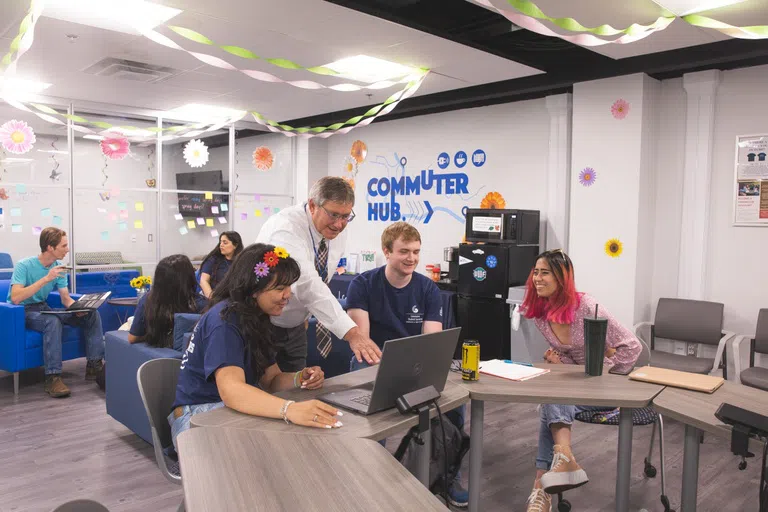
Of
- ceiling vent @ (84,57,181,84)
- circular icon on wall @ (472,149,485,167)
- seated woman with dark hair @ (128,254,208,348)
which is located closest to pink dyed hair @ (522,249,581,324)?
seated woman with dark hair @ (128,254,208,348)

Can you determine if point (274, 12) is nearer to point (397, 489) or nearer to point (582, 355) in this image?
point (582, 355)

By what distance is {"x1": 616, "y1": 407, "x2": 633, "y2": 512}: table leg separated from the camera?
256cm

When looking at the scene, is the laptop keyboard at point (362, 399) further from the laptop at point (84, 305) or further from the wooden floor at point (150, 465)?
the laptop at point (84, 305)

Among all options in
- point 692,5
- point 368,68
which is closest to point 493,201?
point 368,68

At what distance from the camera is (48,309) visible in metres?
5.19

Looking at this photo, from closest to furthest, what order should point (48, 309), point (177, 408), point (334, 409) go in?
point (334, 409)
point (177, 408)
point (48, 309)

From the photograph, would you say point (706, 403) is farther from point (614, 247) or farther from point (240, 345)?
point (614, 247)

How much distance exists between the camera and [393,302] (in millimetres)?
3197

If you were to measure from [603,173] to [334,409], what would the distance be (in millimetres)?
4094

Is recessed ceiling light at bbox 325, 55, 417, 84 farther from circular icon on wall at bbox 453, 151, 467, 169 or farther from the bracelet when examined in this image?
the bracelet

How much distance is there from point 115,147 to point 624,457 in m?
6.73

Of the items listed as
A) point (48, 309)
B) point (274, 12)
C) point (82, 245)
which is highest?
point (274, 12)

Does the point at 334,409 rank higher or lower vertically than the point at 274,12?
lower

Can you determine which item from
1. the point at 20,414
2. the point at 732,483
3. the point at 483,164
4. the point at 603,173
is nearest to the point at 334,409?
the point at 732,483
